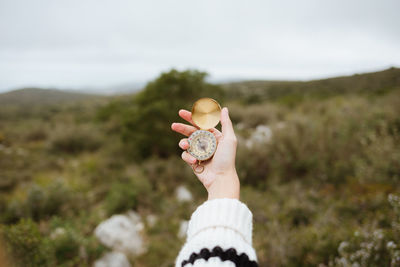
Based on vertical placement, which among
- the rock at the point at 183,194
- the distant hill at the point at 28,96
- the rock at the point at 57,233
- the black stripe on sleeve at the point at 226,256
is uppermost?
the distant hill at the point at 28,96

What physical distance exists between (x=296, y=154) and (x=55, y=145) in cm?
1042

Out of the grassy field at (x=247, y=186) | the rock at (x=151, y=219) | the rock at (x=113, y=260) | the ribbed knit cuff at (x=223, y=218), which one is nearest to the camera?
the ribbed knit cuff at (x=223, y=218)

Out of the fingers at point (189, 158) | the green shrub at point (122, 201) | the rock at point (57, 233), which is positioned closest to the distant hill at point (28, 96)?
the green shrub at point (122, 201)

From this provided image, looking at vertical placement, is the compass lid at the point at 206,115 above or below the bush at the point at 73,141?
above

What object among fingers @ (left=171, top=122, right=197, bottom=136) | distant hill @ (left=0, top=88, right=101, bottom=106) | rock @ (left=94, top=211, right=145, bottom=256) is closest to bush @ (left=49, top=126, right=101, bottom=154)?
distant hill @ (left=0, top=88, right=101, bottom=106)

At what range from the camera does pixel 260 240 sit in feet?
11.2

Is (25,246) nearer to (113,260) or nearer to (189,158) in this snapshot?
(113,260)

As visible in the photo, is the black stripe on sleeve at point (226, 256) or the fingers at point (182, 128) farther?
the fingers at point (182, 128)

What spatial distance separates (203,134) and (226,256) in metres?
1.36

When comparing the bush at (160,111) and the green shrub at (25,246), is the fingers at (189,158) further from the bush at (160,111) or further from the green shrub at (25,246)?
the bush at (160,111)

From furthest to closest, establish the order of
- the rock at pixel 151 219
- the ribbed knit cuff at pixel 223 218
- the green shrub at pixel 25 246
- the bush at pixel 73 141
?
the bush at pixel 73 141, the rock at pixel 151 219, the green shrub at pixel 25 246, the ribbed knit cuff at pixel 223 218

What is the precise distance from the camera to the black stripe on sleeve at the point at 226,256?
1.21 metres

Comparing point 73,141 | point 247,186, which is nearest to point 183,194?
point 247,186

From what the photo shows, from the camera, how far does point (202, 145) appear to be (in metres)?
2.35
